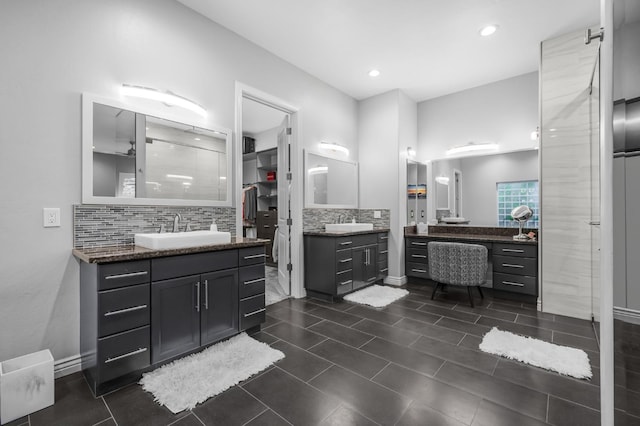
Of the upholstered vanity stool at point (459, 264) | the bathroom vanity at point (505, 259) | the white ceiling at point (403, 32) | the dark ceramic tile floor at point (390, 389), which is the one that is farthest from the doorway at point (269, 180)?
the bathroom vanity at point (505, 259)

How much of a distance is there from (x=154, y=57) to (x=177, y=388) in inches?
100

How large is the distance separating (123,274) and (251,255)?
969 millimetres

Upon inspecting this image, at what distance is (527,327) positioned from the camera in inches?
111

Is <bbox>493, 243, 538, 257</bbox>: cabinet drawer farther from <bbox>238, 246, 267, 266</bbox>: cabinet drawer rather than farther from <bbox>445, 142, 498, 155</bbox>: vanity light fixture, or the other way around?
<bbox>238, 246, 267, 266</bbox>: cabinet drawer

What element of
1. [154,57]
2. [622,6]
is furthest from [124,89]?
[622,6]

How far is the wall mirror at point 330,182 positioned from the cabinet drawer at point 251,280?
4.89 ft

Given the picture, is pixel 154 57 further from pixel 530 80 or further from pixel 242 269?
pixel 530 80

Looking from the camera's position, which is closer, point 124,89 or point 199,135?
point 124,89

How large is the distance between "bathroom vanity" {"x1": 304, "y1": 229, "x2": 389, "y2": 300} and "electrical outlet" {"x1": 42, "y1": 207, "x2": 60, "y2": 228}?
245 cm

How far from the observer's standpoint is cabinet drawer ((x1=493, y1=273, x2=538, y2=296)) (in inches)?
136

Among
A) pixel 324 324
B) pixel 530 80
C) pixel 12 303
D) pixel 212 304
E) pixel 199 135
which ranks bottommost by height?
pixel 324 324

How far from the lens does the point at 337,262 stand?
11.8ft

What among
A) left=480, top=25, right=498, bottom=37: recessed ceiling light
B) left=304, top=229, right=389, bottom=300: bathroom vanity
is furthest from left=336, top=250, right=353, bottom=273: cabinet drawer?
left=480, top=25, right=498, bottom=37: recessed ceiling light

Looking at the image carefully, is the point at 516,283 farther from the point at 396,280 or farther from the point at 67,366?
the point at 67,366
